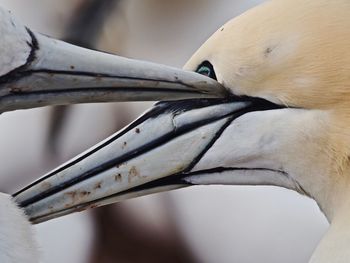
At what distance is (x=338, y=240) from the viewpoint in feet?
3.64

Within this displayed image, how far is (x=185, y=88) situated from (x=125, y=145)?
0.46 ft

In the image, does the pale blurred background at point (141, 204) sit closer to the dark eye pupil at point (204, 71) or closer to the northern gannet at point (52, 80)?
the dark eye pupil at point (204, 71)

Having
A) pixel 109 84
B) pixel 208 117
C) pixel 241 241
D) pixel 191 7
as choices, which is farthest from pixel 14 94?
pixel 191 7

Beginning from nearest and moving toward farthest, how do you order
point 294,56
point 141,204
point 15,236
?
point 15,236 → point 294,56 → point 141,204

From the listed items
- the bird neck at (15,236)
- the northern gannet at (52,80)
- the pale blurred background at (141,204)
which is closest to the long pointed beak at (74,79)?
the northern gannet at (52,80)

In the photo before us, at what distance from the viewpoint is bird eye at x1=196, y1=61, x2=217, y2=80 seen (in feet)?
3.98

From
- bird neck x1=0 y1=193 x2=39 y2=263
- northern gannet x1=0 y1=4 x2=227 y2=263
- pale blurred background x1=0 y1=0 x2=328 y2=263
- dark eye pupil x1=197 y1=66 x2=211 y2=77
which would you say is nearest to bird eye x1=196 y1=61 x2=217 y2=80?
dark eye pupil x1=197 y1=66 x2=211 y2=77

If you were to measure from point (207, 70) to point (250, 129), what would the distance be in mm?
87

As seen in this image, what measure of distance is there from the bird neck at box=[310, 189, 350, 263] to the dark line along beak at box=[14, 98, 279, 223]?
15cm

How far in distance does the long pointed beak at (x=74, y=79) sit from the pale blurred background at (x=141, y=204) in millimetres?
1391

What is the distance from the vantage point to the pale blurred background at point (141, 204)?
8.34 feet

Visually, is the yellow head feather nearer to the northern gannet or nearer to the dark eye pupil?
the dark eye pupil

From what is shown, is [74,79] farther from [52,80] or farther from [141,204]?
[141,204]

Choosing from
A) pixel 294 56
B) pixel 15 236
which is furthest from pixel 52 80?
pixel 294 56
